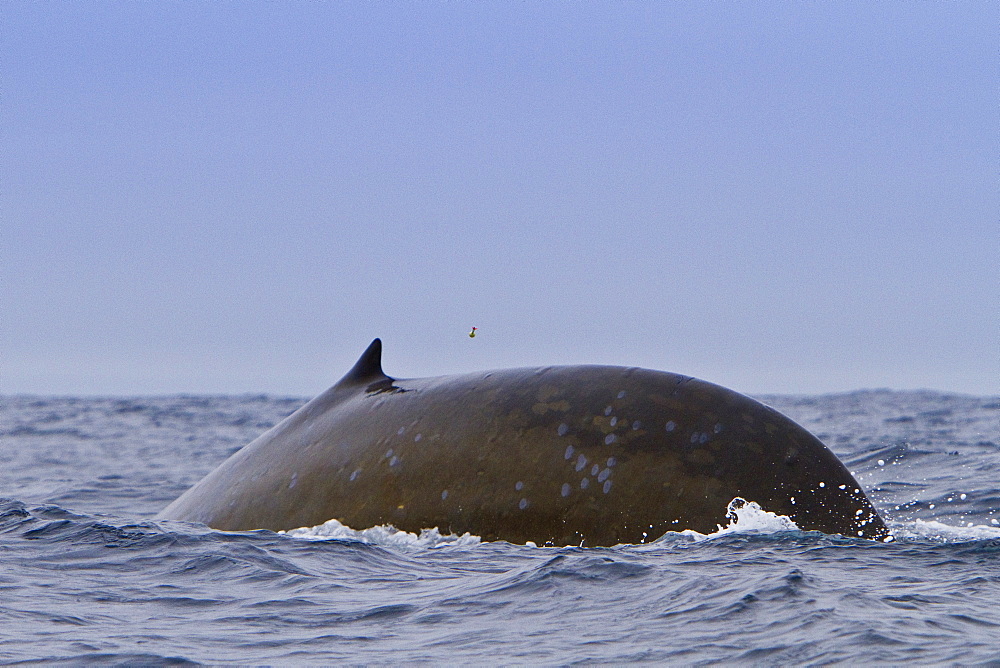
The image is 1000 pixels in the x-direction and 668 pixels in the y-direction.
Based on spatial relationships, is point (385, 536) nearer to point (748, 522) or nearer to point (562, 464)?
point (562, 464)

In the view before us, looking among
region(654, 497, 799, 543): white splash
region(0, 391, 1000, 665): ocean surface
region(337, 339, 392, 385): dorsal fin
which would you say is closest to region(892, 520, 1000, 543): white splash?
region(0, 391, 1000, 665): ocean surface

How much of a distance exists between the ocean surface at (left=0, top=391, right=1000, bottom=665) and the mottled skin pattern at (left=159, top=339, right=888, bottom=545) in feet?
0.40

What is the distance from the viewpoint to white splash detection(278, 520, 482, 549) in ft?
22.1

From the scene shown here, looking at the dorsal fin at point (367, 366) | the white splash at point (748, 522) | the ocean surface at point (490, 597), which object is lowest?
the ocean surface at point (490, 597)

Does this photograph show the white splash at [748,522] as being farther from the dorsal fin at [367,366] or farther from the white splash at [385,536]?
the dorsal fin at [367,366]

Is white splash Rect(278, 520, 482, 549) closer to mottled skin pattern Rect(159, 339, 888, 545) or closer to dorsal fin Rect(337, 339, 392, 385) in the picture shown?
mottled skin pattern Rect(159, 339, 888, 545)

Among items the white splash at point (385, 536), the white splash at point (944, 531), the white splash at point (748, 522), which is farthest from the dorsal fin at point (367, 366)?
the white splash at point (944, 531)

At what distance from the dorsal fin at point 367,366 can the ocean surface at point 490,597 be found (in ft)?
4.18

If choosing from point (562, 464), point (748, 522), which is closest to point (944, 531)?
point (748, 522)

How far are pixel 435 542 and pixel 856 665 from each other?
2827 millimetres

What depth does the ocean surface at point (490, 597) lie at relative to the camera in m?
5.02

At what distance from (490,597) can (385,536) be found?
3.92ft

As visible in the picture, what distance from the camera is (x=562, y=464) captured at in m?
6.50

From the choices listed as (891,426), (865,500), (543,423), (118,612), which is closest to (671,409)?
(543,423)
